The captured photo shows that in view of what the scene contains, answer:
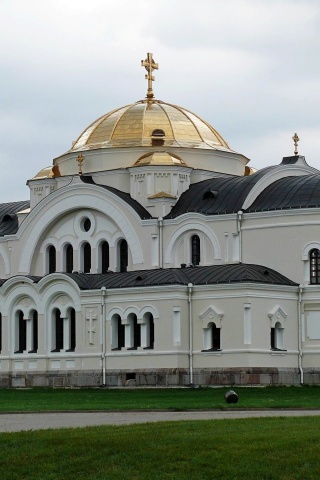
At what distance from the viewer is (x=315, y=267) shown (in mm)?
71312

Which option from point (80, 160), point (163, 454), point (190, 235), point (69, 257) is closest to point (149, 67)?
point (80, 160)

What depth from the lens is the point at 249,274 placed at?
6856 cm

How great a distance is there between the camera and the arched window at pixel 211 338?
69.2 metres

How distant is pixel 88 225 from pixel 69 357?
30.6 ft

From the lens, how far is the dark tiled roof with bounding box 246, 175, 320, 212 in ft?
234

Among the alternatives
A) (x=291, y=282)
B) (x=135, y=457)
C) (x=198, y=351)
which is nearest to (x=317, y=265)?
(x=291, y=282)

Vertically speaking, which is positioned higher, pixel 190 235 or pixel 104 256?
pixel 190 235

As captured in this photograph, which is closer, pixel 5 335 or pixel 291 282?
pixel 291 282

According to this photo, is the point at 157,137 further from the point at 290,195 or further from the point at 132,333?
the point at 132,333

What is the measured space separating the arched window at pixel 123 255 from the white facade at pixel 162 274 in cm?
9

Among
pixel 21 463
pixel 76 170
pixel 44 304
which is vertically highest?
pixel 76 170

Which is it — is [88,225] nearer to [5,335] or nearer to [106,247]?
[106,247]

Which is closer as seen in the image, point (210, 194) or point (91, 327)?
point (91, 327)

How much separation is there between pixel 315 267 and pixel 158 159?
12.1 m
